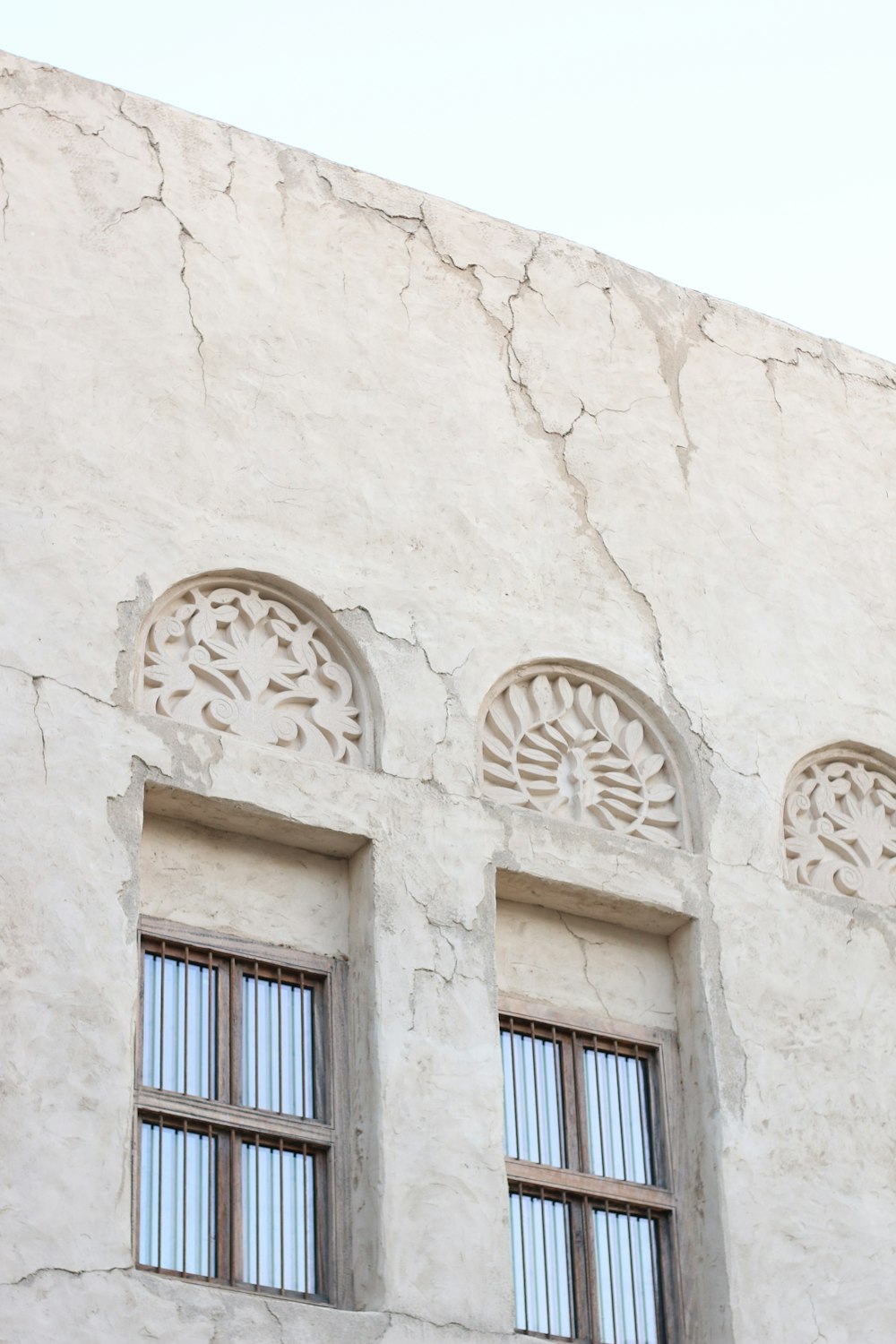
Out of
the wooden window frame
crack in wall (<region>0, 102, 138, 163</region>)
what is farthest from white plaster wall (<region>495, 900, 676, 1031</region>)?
crack in wall (<region>0, 102, 138, 163</region>)

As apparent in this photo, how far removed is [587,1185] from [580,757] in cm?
131

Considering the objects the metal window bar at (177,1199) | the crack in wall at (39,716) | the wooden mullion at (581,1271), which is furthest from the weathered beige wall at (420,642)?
the wooden mullion at (581,1271)

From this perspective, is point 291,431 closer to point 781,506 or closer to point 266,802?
point 266,802

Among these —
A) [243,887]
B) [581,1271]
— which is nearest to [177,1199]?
[243,887]

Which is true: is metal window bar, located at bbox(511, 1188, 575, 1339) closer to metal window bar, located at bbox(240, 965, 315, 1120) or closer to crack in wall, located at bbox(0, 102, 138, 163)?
metal window bar, located at bbox(240, 965, 315, 1120)

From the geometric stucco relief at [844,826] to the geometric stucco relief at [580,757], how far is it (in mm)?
467

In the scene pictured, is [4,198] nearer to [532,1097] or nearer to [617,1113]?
[532,1097]

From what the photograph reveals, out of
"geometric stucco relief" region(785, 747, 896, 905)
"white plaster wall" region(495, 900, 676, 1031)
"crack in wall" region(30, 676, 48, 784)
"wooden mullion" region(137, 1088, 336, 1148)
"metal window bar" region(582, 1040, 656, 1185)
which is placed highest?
"geometric stucco relief" region(785, 747, 896, 905)

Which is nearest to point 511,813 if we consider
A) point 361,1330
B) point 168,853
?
point 168,853

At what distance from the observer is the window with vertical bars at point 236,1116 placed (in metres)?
6.09

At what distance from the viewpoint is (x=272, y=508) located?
7059mm

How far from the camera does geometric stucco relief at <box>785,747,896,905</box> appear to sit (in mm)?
7516

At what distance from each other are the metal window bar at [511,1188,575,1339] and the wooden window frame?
0.02 meters

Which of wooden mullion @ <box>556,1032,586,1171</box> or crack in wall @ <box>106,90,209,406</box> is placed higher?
crack in wall @ <box>106,90,209,406</box>
